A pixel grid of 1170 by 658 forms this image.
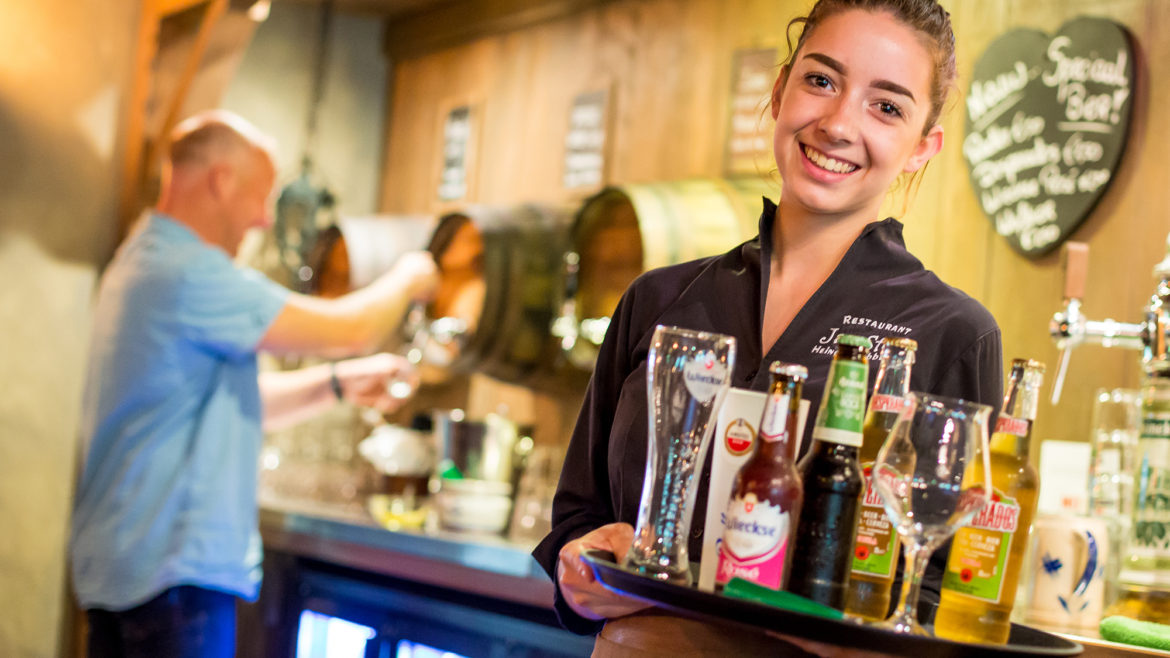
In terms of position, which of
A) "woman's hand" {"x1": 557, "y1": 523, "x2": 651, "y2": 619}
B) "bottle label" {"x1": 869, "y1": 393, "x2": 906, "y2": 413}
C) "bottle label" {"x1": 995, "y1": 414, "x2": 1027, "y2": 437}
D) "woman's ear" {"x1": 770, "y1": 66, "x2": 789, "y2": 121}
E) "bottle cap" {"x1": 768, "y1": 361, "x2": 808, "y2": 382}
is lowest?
"woman's hand" {"x1": 557, "y1": 523, "x2": 651, "y2": 619}

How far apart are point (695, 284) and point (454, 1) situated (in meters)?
3.17

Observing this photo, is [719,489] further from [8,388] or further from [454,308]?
[8,388]

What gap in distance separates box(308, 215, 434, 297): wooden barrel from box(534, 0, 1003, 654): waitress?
235 cm

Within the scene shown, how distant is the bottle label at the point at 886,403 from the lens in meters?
1.05

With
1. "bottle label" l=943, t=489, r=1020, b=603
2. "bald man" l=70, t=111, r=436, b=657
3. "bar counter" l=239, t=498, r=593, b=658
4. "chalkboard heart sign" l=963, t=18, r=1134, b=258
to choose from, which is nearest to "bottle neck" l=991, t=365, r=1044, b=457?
"bottle label" l=943, t=489, r=1020, b=603

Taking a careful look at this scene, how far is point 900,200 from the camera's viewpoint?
188 cm

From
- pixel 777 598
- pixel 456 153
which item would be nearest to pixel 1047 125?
pixel 777 598

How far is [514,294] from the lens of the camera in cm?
325

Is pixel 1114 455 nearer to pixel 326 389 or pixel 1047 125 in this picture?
pixel 1047 125

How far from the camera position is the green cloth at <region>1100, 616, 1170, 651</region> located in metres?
1.48

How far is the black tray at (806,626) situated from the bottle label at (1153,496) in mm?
805

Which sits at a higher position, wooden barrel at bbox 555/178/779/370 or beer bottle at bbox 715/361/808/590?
wooden barrel at bbox 555/178/779/370

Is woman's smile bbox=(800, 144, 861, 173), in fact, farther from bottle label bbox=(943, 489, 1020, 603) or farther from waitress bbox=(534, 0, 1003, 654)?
bottle label bbox=(943, 489, 1020, 603)

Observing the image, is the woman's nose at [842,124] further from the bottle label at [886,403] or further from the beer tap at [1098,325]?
the beer tap at [1098,325]
